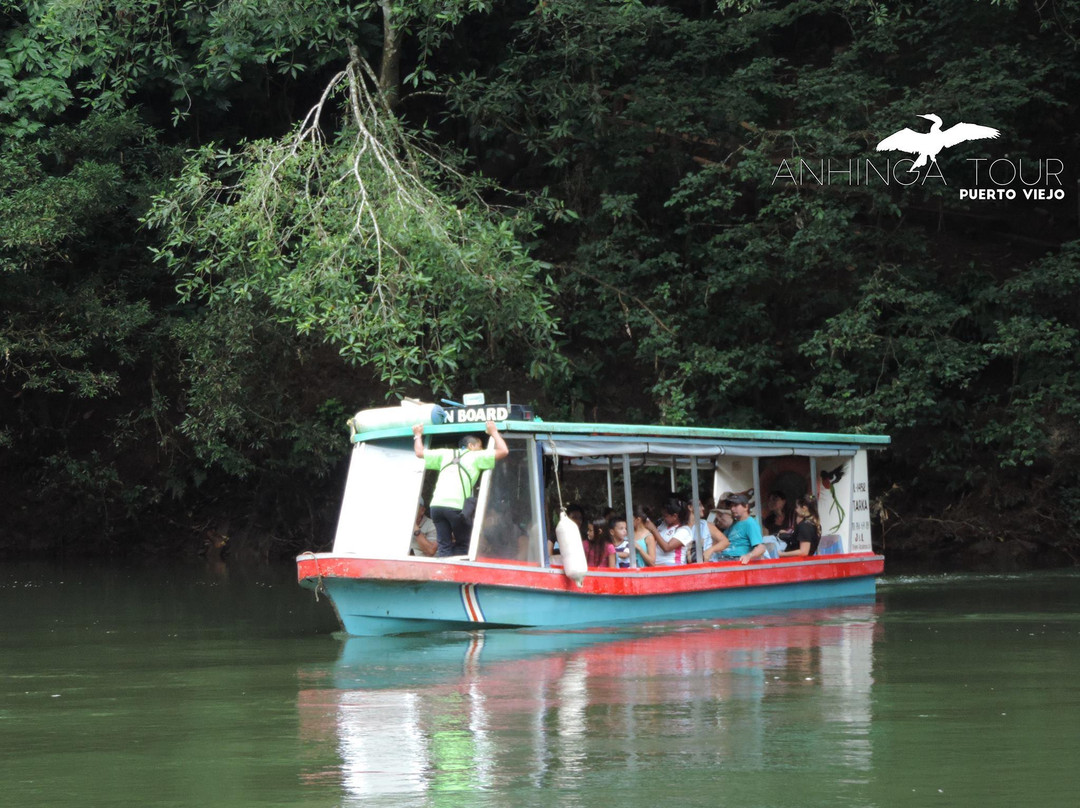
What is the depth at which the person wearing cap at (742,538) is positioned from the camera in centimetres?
1387

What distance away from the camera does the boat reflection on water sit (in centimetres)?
614

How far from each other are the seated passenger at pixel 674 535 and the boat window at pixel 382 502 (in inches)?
110

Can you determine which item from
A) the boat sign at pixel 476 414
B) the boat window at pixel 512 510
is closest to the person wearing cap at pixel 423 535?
the boat window at pixel 512 510

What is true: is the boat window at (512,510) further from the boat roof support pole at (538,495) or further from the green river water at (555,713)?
the green river water at (555,713)

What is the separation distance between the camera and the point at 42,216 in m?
18.3

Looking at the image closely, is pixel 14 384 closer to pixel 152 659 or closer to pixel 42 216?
pixel 42 216

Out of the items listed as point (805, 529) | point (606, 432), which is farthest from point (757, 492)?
point (606, 432)

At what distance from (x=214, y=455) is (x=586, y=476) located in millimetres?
4981

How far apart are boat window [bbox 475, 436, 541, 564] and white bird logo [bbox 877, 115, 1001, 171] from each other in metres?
9.71

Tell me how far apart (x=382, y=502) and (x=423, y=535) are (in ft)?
2.07

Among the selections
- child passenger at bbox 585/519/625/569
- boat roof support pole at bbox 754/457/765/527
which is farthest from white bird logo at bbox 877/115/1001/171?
child passenger at bbox 585/519/625/569

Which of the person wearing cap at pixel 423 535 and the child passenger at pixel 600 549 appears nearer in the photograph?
the person wearing cap at pixel 423 535

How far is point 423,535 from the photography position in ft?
39.9

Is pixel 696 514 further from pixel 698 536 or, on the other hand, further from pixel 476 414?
pixel 476 414
